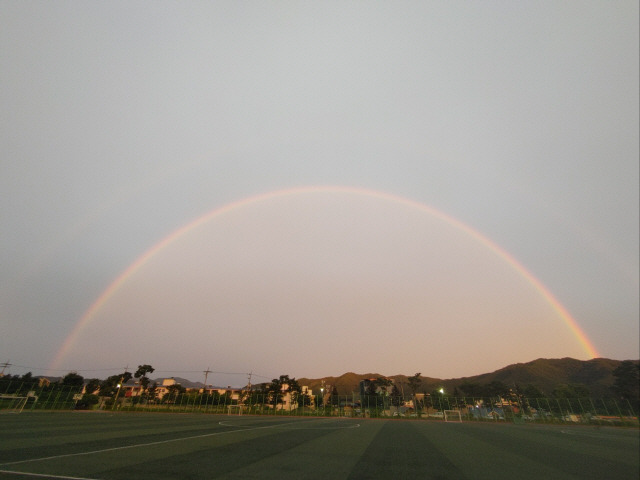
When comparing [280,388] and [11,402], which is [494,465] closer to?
[11,402]

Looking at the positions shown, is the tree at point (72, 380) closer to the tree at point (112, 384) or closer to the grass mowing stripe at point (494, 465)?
the tree at point (112, 384)

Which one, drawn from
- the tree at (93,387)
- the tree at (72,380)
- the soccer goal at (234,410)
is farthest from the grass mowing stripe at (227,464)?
the tree at (72,380)

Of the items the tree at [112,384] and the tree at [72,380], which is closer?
the tree at [112,384]

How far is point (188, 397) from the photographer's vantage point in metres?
65.2

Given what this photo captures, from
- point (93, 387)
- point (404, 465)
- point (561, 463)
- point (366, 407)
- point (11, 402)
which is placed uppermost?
point (93, 387)

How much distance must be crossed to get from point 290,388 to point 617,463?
8308 cm

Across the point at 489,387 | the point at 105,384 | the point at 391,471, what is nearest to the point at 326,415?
the point at 105,384

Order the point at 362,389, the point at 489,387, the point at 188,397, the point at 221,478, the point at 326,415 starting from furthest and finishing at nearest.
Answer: the point at 489,387 < the point at 362,389 < the point at 188,397 < the point at 326,415 < the point at 221,478

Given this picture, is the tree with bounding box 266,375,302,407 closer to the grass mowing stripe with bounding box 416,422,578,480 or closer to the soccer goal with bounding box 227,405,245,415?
the soccer goal with bounding box 227,405,245,415

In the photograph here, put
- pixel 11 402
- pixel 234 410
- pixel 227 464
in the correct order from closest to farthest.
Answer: pixel 227 464 → pixel 11 402 → pixel 234 410

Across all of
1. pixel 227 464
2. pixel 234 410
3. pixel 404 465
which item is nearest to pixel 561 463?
pixel 404 465

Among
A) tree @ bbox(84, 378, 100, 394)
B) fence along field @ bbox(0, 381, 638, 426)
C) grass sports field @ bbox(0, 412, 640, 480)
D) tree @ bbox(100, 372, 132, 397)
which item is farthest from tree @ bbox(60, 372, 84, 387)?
grass sports field @ bbox(0, 412, 640, 480)

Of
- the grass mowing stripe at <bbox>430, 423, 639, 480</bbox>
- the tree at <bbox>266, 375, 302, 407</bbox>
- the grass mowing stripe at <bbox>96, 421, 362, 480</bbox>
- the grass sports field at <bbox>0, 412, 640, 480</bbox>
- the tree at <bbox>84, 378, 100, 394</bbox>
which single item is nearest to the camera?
the grass mowing stripe at <bbox>96, 421, 362, 480</bbox>

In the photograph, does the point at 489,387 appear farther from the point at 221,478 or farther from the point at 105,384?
the point at 221,478
